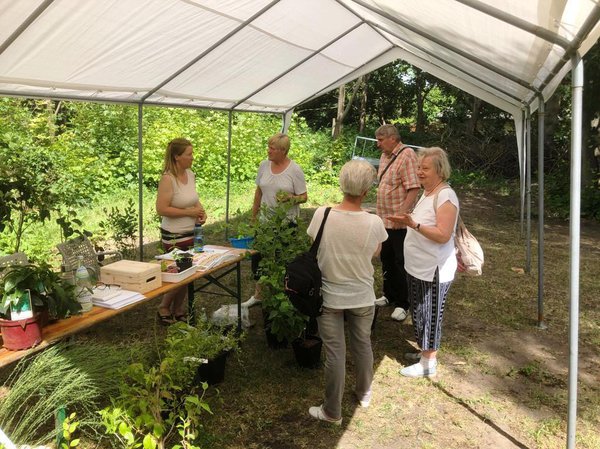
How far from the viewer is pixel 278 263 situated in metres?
3.51

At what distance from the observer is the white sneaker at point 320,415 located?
2.89 m

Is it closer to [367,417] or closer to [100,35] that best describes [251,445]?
[367,417]

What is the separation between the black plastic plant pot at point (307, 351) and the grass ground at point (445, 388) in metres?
0.07

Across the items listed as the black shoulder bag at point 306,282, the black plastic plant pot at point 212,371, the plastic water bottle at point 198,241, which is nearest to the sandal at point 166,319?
the plastic water bottle at point 198,241

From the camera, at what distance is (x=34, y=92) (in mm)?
3857

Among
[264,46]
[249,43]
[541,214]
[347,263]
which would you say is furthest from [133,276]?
[541,214]

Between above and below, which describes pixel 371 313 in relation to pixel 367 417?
above

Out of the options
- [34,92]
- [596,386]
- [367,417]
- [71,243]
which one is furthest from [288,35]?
[596,386]

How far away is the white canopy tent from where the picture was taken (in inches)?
88.6

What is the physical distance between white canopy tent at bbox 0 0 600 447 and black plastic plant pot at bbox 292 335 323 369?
65.6 inches

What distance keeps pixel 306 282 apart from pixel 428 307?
111 centimetres

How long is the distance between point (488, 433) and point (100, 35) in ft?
11.9

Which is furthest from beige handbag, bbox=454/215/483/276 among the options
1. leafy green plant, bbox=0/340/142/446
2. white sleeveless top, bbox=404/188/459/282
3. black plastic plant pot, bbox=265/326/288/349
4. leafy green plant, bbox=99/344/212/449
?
leafy green plant, bbox=0/340/142/446

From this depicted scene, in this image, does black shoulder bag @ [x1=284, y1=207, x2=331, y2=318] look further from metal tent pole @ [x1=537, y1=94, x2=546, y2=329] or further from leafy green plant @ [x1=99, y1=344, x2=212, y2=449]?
metal tent pole @ [x1=537, y1=94, x2=546, y2=329]
